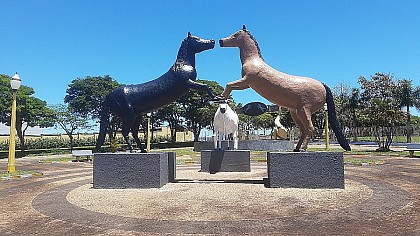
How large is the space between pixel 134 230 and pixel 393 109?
88.7 ft

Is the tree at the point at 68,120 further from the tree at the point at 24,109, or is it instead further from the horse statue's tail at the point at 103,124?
the horse statue's tail at the point at 103,124

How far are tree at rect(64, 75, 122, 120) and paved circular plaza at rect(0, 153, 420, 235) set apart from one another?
3296 cm

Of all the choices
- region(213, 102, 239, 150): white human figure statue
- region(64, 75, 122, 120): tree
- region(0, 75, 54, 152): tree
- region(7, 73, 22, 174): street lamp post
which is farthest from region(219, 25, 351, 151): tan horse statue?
region(64, 75, 122, 120): tree

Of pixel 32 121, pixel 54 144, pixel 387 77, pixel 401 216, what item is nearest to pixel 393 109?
pixel 387 77

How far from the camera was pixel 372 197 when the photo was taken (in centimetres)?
713

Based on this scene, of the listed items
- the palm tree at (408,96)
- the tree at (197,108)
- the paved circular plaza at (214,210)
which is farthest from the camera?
the tree at (197,108)

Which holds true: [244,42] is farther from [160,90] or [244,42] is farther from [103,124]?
[103,124]

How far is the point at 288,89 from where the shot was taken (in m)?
8.64

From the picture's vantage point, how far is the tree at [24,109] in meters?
31.3

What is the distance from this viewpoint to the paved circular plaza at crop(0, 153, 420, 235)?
4.88 metres

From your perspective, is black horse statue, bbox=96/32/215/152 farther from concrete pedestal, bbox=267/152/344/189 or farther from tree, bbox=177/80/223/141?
tree, bbox=177/80/223/141

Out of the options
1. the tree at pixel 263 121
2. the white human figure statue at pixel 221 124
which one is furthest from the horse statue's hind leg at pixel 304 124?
the tree at pixel 263 121

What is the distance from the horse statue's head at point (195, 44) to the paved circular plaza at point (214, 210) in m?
3.90

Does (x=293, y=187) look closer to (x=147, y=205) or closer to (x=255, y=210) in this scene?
(x=255, y=210)
